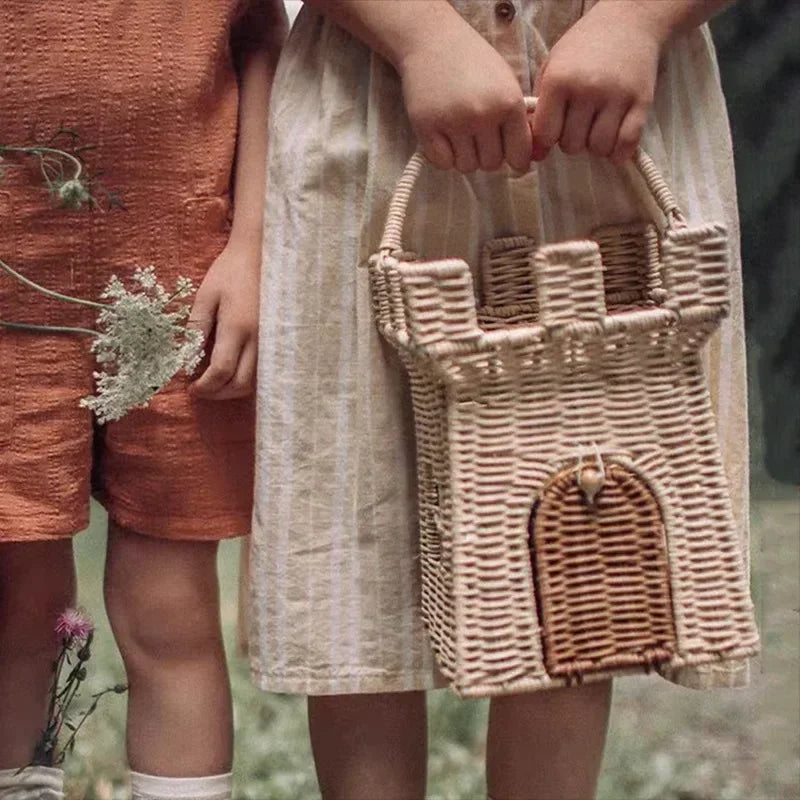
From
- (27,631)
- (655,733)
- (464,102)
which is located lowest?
(655,733)

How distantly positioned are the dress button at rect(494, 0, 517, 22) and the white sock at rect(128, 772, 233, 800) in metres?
0.64

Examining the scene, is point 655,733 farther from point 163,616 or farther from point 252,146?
point 252,146

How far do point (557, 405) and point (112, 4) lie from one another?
1.49 feet

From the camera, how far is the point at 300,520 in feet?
3.26

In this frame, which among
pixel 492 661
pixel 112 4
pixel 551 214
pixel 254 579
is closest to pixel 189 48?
pixel 112 4

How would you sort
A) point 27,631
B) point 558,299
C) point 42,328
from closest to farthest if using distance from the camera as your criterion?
point 558,299
point 42,328
point 27,631

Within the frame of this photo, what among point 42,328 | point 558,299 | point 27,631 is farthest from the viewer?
point 27,631

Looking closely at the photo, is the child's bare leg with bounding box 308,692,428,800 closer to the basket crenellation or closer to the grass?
the basket crenellation

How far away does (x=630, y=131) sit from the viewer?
3.07ft

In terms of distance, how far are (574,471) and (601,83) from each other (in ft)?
0.88

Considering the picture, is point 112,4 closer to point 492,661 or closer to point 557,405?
point 557,405

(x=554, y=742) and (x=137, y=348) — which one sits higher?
(x=137, y=348)

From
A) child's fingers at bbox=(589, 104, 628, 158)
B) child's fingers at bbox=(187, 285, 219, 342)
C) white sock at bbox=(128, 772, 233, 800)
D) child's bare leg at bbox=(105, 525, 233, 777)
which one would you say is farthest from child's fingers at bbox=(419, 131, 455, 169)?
white sock at bbox=(128, 772, 233, 800)

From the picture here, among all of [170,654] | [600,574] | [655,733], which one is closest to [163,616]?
[170,654]
